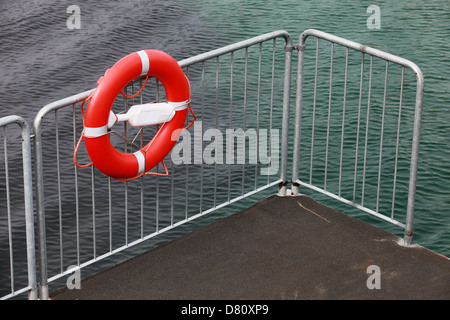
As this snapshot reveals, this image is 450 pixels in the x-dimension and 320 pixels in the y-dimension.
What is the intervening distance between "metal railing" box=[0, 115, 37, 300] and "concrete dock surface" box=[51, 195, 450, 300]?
281 millimetres

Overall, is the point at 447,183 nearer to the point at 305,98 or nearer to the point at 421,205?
the point at 421,205

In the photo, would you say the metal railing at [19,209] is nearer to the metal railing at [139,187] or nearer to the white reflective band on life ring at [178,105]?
the metal railing at [139,187]

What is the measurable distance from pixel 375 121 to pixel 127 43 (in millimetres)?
4642

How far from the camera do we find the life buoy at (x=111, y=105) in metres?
4.96

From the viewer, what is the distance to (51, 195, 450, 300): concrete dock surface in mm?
5066

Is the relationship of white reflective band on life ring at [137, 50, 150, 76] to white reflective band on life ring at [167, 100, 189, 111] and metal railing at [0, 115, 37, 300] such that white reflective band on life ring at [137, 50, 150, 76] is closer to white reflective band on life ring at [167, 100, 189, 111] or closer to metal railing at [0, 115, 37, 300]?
white reflective band on life ring at [167, 100, 189, 111]

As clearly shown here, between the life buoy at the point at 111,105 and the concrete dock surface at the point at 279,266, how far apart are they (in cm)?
61

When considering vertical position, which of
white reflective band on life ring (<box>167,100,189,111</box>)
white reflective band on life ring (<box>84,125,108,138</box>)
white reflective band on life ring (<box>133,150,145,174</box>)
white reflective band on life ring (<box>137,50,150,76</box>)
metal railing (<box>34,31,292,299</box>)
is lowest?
metal railing (<box>34,31,292,299</box>)

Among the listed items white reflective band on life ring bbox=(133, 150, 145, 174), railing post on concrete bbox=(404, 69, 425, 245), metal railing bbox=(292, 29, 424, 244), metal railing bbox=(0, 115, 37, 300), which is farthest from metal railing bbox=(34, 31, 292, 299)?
railing post on concrete bbox=(404, 69, 425, 245)

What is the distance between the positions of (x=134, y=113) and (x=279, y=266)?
131 centimetres

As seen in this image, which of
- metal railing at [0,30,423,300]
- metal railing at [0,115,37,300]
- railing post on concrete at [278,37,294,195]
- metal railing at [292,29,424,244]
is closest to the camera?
metal railing at [0,115,37,300]

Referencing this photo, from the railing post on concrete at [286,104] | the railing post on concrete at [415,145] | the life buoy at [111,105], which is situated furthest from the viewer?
the railing post on concrete at [286,104]

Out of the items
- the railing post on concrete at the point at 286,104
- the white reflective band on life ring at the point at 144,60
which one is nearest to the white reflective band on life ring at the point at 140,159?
the white reflective band on life ring at the point at 144,60

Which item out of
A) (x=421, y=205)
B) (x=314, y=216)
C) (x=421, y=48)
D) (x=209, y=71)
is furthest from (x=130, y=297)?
(x=421, y=48)
